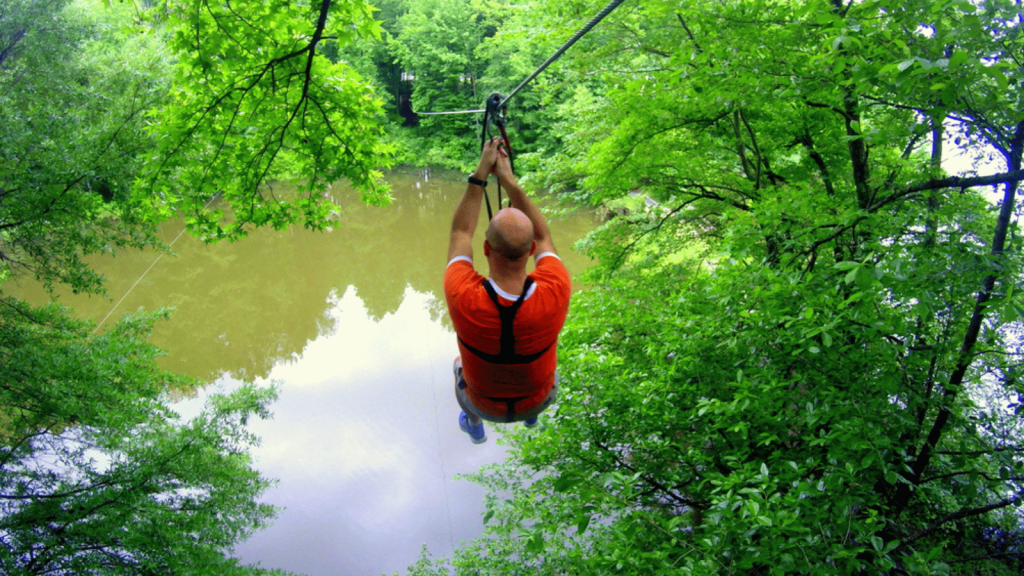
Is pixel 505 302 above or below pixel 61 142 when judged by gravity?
below

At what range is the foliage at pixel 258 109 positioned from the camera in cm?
298

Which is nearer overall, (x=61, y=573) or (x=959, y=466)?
(x=959, y=466)

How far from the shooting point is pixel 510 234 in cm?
214

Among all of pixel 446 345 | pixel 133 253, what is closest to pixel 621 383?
pixel 446 345

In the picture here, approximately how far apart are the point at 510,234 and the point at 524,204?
39cm

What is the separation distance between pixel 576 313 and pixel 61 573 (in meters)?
4.57

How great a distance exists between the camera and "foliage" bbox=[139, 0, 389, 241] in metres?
2.98

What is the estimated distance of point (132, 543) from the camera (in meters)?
4.64

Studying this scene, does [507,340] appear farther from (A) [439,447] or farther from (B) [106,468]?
(A) [439,447]

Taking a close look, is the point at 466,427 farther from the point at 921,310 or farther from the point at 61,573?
the point at 61,573

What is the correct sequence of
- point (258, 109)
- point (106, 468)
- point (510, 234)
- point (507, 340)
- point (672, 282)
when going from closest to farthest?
point (510, 234), point (507, 340), point (258, 109), point (106, 468), point (672, 282)

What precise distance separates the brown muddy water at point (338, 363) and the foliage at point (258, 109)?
14.3 feet

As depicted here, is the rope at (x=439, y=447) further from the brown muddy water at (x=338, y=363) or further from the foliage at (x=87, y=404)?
the foliage at (x=87, y=404)

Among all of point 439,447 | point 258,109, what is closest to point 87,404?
point 258,109
